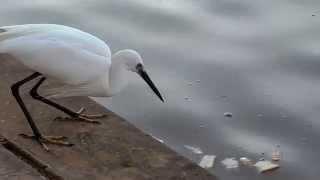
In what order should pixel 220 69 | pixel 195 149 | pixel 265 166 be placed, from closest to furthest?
pixel 265 166, pixel 195 149, pixel 220 69

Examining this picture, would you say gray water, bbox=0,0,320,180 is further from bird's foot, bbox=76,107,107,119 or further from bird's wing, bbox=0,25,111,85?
bird's wing, bbox=0,25,111,85

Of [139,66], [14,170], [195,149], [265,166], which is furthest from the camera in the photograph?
[195,149]

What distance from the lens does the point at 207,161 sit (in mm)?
4578

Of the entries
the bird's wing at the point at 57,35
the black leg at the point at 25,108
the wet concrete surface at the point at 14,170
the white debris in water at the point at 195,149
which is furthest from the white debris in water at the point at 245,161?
the wet concrete surface at the point at 14,170

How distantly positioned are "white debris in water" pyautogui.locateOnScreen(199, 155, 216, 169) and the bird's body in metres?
1.19

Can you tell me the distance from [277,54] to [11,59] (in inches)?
89.1

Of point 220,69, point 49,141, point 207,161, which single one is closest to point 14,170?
point 49,141

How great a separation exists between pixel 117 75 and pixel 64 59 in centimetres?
36

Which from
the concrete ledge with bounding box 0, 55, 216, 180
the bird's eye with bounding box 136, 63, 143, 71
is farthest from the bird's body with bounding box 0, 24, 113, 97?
the concrete ledge with bounding box 0, 55, 216, 180

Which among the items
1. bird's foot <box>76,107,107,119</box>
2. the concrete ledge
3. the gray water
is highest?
the gray water

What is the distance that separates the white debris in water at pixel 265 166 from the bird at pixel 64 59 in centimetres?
116

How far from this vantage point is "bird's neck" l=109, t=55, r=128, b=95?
371cm

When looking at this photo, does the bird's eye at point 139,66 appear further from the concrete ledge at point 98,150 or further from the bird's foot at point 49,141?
the bird's foot at point 49,141

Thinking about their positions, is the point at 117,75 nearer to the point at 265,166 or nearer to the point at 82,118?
the point at 82,118
